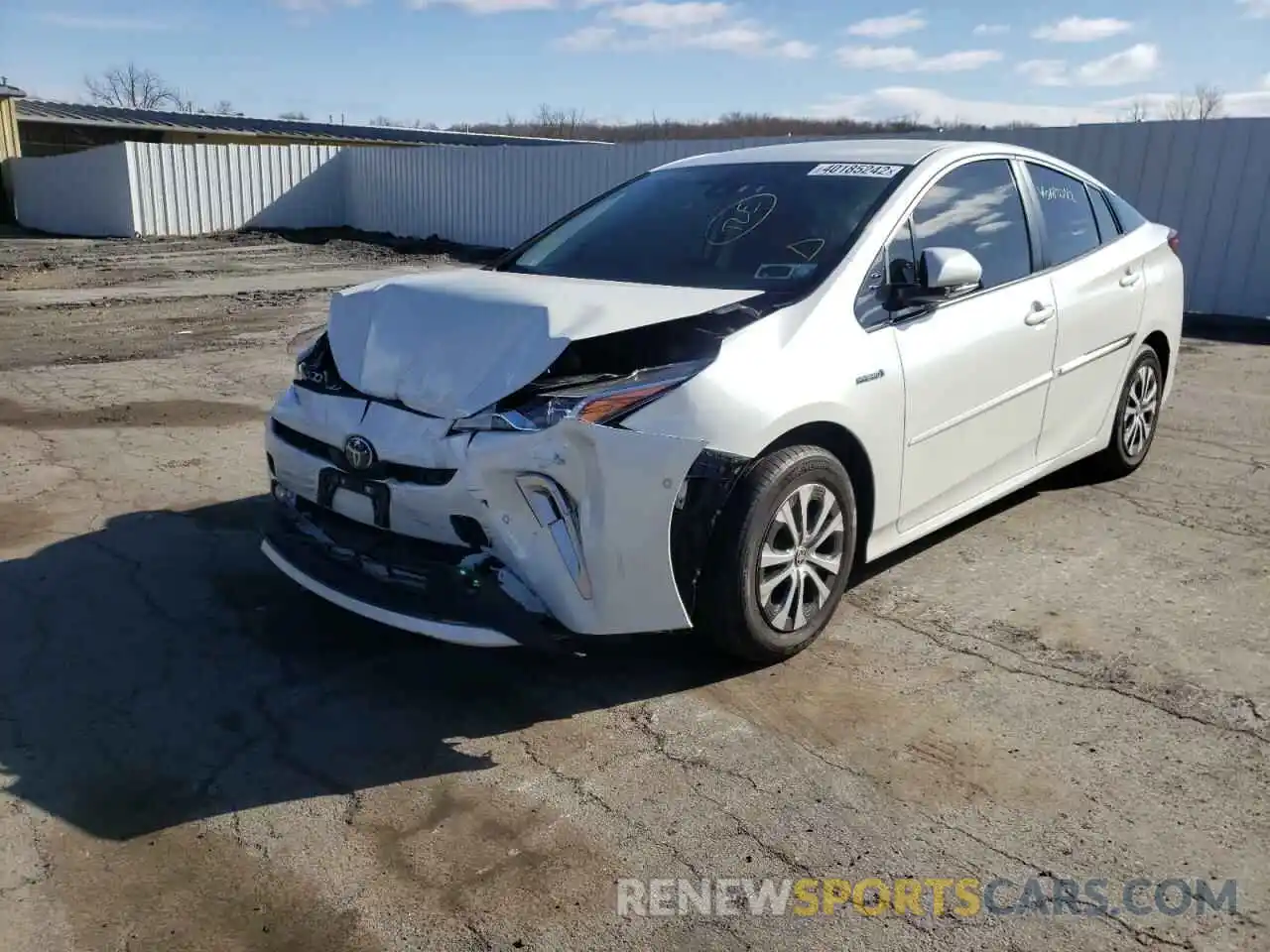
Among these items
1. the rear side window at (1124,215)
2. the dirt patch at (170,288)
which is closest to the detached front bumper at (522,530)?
the rear side window at (1124,215)

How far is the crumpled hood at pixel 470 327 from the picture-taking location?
3.35 meters

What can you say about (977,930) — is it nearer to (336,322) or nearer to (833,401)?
(833,401)

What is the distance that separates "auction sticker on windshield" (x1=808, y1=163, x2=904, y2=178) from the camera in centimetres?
432

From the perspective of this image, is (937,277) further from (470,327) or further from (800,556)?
(470,327)

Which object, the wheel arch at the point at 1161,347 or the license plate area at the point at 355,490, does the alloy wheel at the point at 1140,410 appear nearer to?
the wheel arch at the point at 1161,347

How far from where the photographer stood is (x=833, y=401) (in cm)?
361

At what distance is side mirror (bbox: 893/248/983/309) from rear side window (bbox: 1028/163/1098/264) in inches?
44.4

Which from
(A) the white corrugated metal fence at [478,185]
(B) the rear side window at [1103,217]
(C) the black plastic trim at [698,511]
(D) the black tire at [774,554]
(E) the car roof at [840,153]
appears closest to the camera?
(C) the black plastic trim at [698,511]

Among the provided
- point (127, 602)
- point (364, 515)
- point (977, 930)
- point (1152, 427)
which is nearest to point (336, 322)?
point (364, 515)

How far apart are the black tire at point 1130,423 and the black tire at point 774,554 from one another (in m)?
2.54

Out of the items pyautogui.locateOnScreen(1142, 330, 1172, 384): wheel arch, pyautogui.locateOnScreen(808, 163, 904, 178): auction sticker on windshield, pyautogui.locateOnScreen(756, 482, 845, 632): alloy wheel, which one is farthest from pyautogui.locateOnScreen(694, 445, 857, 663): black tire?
pyautogui.locateOnScreen(1142, 330, 1172, 384): wheel arch

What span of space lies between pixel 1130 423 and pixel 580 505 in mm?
3887

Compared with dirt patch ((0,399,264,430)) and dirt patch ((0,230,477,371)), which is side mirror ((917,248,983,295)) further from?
dirt patch ((0,230,477,371))

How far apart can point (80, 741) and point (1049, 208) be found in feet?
15.0
